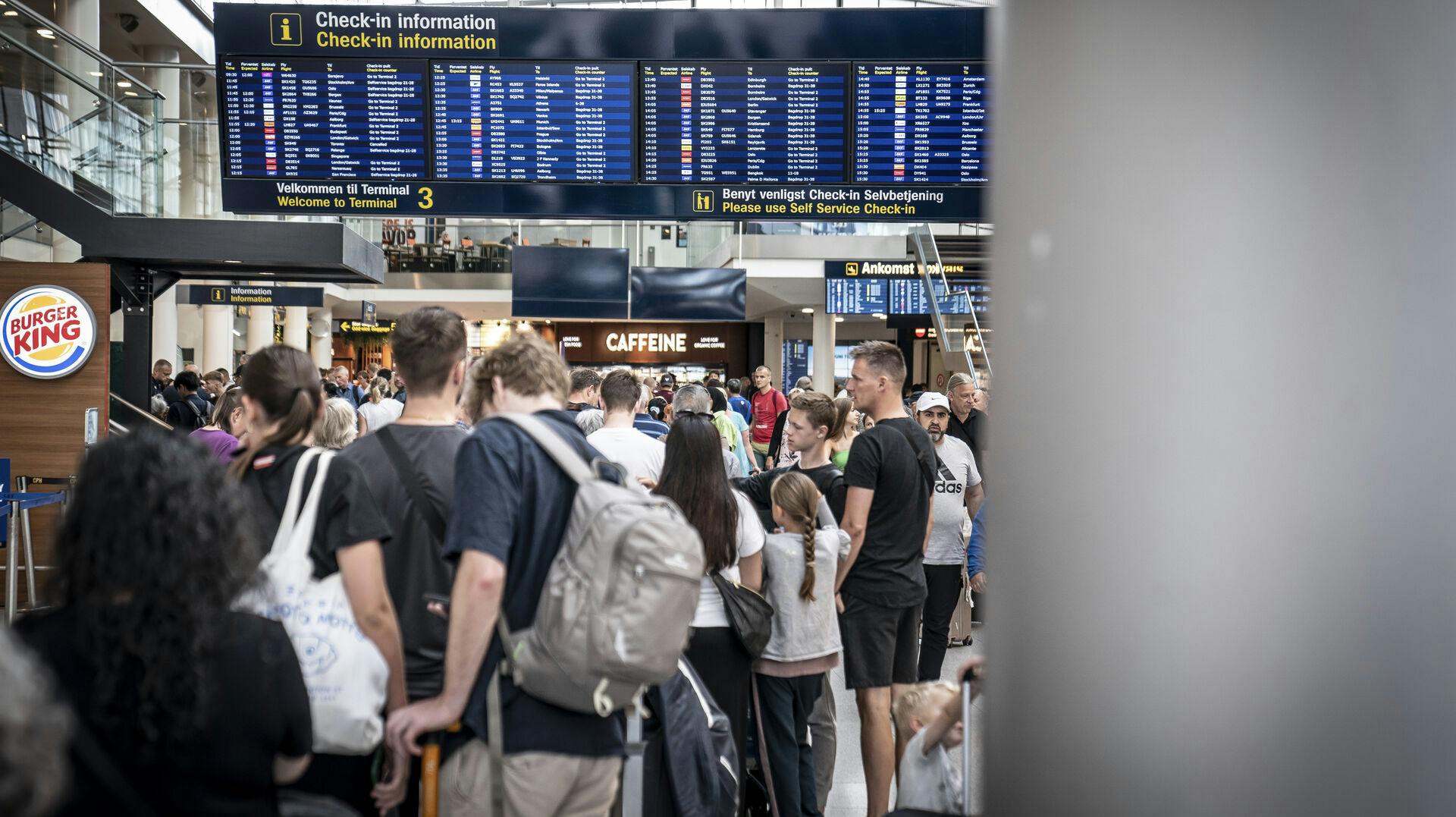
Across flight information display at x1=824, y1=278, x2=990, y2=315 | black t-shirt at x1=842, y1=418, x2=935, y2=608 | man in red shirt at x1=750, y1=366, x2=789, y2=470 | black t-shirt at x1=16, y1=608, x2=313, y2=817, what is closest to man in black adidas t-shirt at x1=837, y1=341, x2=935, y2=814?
black t-shirt at x1=842, y1=418, x2=935, y2=608

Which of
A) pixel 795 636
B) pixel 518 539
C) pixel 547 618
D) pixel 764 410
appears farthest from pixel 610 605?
pixel 764 410

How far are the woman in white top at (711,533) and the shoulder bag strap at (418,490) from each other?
1047mm

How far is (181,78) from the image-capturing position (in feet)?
68.5

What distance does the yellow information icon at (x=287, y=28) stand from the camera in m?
6.71

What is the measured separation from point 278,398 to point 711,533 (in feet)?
5.02

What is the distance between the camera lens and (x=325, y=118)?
22.3 ft

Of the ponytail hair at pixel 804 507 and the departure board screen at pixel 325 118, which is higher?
the departure board screen at pixel 325 118

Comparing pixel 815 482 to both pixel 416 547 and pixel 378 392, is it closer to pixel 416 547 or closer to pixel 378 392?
pixel 416 547

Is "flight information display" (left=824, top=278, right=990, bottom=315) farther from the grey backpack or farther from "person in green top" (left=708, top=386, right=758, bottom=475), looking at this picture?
the grey backpack

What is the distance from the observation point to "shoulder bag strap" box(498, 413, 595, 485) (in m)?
2.49

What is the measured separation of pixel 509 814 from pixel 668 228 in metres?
18.2

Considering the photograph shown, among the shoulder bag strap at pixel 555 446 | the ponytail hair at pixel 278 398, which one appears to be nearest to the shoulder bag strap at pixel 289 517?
the ponytail hair at pixel 278 398

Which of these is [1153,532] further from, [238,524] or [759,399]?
[759,399]

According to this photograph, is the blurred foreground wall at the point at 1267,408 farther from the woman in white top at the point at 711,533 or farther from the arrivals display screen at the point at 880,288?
the arrivals display screen at the point at 880,288
